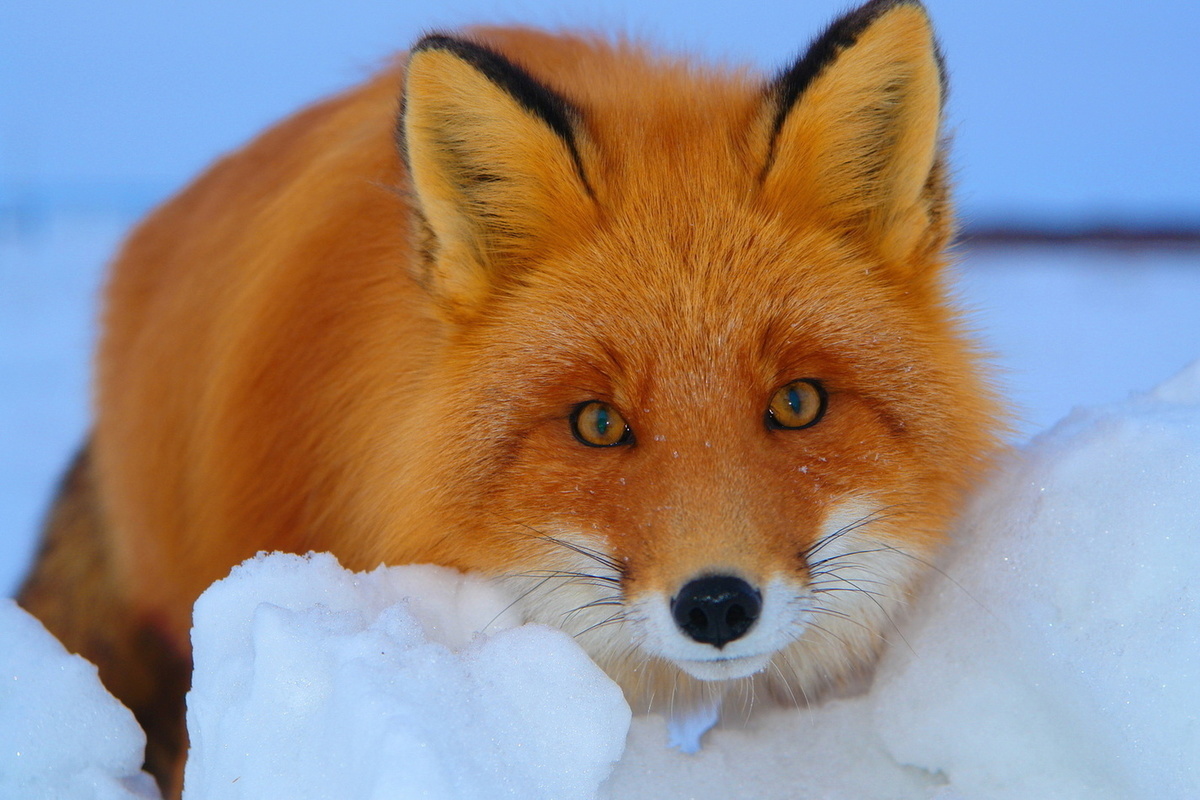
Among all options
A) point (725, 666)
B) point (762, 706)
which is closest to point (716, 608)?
point (725, 666)

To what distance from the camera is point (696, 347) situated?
203cm

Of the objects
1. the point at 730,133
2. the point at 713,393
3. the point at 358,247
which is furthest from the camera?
the point at 358,247

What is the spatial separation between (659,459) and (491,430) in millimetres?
375

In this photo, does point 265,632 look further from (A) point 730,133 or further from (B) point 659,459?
(A) point 730,133

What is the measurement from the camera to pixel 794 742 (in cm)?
230

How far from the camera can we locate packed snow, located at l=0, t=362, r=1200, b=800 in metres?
1.73

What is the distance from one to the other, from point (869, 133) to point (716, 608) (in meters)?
1.11

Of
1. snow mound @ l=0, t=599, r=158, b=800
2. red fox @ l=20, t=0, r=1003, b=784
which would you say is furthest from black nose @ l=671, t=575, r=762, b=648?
snow mound @ l=0, t=599, r=158, b=800

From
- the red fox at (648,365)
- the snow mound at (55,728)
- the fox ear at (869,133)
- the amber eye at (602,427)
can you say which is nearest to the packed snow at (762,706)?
the snow mound at (55,728)

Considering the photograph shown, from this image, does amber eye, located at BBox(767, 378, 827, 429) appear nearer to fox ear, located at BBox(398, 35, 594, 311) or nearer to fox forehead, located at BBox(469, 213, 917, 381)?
Result: fox forehead, located at BBox(469, 213, 917, 381)

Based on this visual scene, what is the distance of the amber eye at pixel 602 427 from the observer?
2.08 m

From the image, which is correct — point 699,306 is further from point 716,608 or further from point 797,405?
point 716,608

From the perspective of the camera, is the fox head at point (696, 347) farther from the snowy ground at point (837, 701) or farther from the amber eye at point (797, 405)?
the snowy ground at point (837, 701)

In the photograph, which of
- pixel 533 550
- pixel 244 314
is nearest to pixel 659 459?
pixel 533 550
